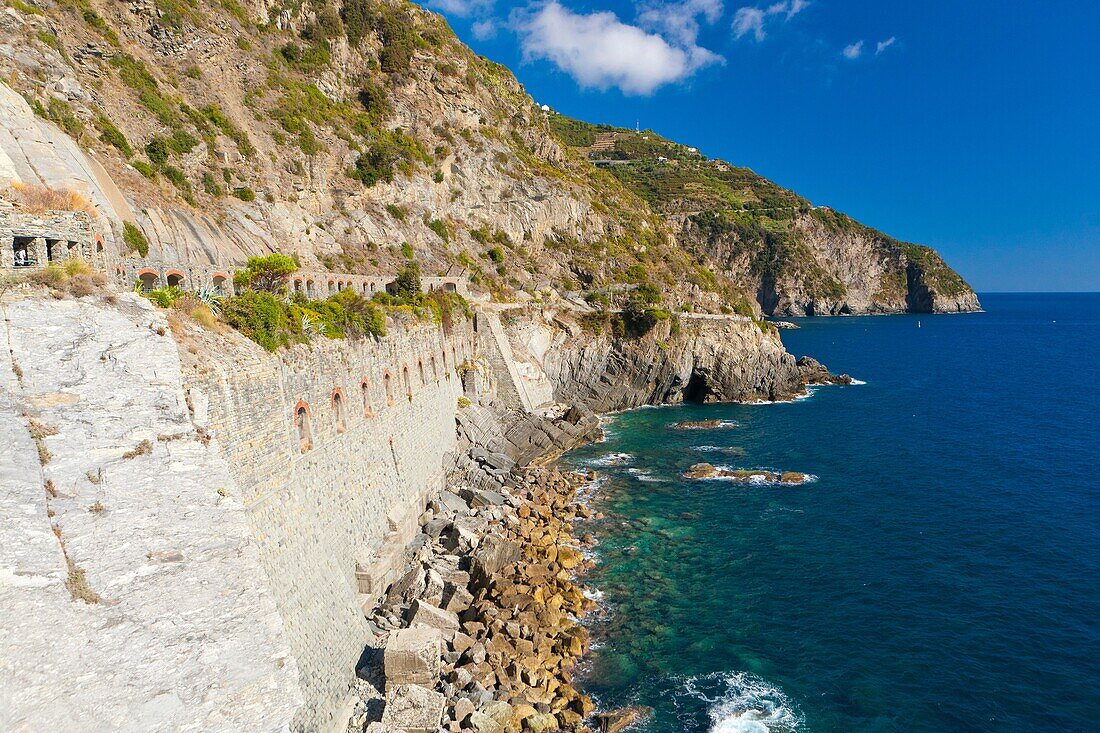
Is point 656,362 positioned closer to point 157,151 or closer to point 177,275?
point 177,275

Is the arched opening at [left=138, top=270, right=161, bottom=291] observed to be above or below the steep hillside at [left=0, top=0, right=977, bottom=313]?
below

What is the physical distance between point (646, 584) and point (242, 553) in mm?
20210

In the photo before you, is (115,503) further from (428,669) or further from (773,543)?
(773,543)

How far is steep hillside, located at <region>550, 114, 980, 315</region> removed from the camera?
152625mm

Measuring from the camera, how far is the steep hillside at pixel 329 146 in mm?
38031

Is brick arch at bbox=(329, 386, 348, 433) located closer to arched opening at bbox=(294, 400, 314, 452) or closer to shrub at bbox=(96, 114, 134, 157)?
arched opening at bbox=(294, 400, 314, 452)

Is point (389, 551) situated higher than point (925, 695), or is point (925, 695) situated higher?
point (389, 551)

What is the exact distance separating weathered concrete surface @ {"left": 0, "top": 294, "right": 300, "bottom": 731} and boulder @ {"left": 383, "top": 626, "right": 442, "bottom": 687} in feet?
30.9

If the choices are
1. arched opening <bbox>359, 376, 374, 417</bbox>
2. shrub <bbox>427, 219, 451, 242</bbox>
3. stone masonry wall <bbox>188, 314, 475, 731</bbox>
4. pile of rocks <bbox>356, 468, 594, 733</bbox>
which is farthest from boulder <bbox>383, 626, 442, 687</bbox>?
shrub <bbox>427, 219, 451, 242</bbox>

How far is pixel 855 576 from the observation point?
988 inches

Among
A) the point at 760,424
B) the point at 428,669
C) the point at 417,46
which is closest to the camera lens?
the point at 428,669

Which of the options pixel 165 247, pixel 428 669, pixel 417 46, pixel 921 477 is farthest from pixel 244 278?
pixel 417 46

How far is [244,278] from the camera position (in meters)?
24.9

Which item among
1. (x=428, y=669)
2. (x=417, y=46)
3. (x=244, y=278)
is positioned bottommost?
(x=428, y=669)
